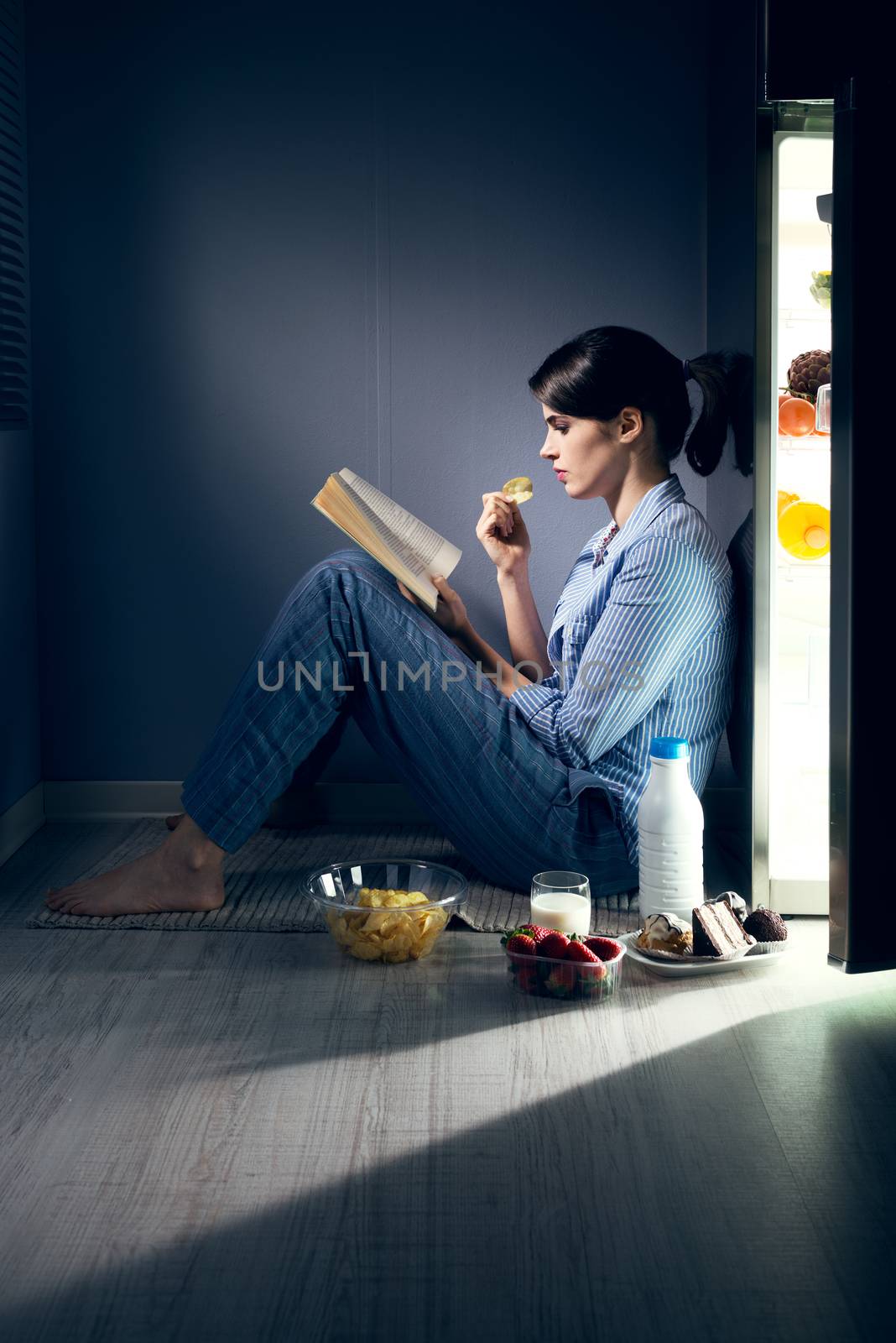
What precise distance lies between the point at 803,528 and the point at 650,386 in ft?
1.16

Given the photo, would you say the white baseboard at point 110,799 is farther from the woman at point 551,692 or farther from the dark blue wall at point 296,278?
the woman at point 551,692

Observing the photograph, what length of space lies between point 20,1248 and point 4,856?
141 centimetres

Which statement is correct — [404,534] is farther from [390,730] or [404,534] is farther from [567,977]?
[567,977]

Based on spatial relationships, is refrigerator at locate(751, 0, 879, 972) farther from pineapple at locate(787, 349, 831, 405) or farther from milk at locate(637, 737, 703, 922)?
milk at locate(637, 737, 703, 922)

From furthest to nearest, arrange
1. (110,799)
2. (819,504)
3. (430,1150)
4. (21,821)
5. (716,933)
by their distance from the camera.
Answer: (110,799), (21,821), (819,504), (716,933), (430,1150)

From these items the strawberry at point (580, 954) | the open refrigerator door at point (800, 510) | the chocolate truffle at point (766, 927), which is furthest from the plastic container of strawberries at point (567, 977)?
the open refrigerator door at point (800, 510)

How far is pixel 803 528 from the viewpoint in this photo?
7.38ft

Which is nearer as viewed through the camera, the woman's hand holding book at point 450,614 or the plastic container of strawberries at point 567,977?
the plastic container of strawberries at point 567,977

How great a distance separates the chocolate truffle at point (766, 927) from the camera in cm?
209

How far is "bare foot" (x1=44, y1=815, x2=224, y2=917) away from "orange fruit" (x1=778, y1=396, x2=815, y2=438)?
1177mm

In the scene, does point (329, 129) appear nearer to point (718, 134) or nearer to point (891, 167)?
point (718, 134)

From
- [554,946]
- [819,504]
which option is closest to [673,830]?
[554,946]

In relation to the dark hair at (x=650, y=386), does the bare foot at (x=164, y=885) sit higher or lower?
lower

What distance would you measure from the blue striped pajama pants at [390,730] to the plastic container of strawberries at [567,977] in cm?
33
